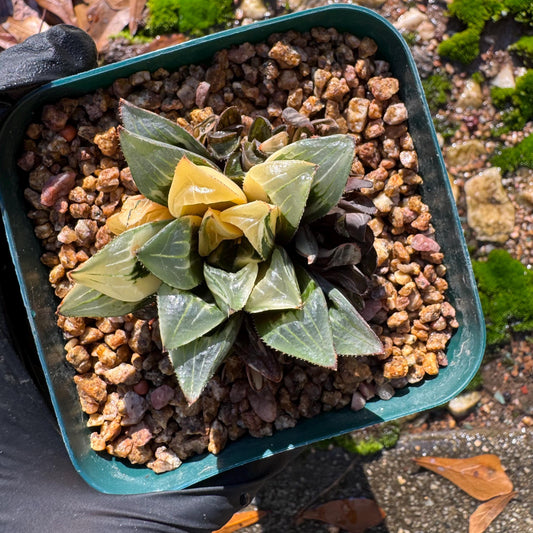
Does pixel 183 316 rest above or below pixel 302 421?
above

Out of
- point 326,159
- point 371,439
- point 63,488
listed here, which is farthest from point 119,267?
point 371,439

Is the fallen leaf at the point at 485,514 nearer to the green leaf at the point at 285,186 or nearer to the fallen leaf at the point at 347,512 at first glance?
the fallen leaf at the point at 347,512

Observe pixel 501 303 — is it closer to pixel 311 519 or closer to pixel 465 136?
pixel 465 136

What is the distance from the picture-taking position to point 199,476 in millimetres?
1261

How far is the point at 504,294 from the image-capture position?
1.77 meters

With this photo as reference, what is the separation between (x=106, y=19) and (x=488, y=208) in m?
1.25

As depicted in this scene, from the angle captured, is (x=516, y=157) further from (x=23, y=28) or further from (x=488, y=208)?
(x=23, y=28)

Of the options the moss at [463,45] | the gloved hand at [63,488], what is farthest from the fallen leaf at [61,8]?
the moss at [463,45]

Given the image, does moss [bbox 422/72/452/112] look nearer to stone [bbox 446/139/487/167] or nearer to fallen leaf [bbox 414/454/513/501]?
stone [bbox 446/139/487/167]

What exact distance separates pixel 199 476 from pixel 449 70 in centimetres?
133

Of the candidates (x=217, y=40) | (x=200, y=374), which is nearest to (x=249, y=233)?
(x=200, y=374)

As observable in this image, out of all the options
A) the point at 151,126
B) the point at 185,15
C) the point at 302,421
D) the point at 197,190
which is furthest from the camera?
the point at 185,15

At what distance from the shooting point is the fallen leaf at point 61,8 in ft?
5.55


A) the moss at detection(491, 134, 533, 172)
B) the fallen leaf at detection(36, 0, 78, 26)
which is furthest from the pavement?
the fallen leaf at detection(36, 0, 78, 26)
